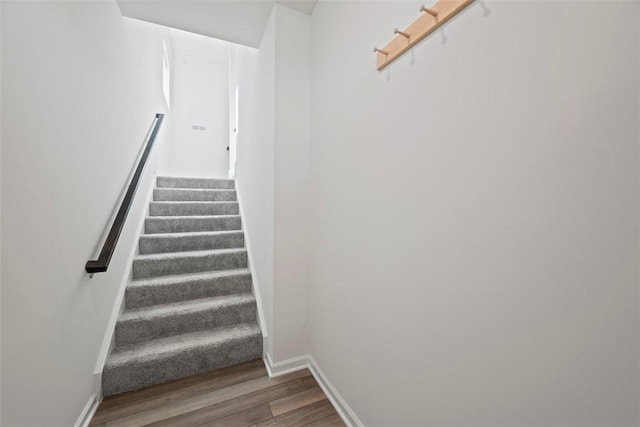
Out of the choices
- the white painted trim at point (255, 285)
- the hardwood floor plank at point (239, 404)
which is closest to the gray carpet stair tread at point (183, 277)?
the white painted trim at point (255, 285)

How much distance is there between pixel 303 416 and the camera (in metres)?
1.47

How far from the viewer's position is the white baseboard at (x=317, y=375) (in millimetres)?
1423

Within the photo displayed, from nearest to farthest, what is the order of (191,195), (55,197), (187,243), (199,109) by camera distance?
1. (55,197)
2. (187,243)
3. (191,195)
4. (199,109)

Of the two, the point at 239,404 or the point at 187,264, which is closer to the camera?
the point at 239,404

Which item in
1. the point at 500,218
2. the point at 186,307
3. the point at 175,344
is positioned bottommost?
the point at 175,344

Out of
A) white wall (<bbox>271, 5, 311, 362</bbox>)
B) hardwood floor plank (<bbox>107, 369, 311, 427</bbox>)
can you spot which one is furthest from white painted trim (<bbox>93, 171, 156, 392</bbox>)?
white wall (<bbox>271, 5, 311, 362</bbox>)

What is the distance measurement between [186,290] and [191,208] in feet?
4.02

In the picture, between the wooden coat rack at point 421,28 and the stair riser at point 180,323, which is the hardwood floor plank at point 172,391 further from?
the wooden coat rack at point 421,28

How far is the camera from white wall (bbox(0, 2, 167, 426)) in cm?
88

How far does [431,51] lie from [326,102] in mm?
831

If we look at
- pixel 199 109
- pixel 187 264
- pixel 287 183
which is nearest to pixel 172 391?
pixel 187 264

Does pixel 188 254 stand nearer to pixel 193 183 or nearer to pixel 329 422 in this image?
pixel 193 183

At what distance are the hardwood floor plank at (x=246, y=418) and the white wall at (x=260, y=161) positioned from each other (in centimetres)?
40

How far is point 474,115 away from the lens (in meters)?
0.77
